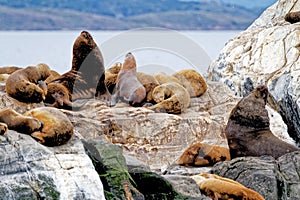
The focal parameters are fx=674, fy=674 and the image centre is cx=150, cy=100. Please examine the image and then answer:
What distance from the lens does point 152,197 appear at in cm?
695

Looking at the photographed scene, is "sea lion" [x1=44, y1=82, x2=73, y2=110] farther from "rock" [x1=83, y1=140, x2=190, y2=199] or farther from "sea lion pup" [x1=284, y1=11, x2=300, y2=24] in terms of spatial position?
"sea lion pup" [x1=284, y1=11, x2=300, y2=24]

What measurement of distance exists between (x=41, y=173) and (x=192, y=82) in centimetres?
578

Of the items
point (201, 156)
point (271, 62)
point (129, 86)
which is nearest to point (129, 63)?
point (129, 86)

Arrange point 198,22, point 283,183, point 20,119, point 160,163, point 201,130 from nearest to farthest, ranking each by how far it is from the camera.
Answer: point 20,119, point 283,183, point 160,163, point 201,130, point 198,22

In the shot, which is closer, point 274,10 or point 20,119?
point 20,119

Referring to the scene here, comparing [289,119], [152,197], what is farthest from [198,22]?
[152,197]

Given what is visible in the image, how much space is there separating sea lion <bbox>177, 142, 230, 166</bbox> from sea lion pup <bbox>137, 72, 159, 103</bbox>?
1.91 metres

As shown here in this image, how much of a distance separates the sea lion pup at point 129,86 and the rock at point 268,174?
9.58 feet

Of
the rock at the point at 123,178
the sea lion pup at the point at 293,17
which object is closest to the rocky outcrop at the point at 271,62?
the sea lion pup at the point at 293,17

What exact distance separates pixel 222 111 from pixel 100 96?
2082 mm

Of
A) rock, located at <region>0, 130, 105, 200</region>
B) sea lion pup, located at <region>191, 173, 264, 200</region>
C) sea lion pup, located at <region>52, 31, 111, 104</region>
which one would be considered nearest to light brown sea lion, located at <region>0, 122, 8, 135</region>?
rock, located at <region>0, 130, 105, 200</region>

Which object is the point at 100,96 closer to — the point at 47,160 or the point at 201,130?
the point at 201,130

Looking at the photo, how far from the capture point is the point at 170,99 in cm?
1062

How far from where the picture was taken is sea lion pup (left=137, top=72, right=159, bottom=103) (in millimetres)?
10893
